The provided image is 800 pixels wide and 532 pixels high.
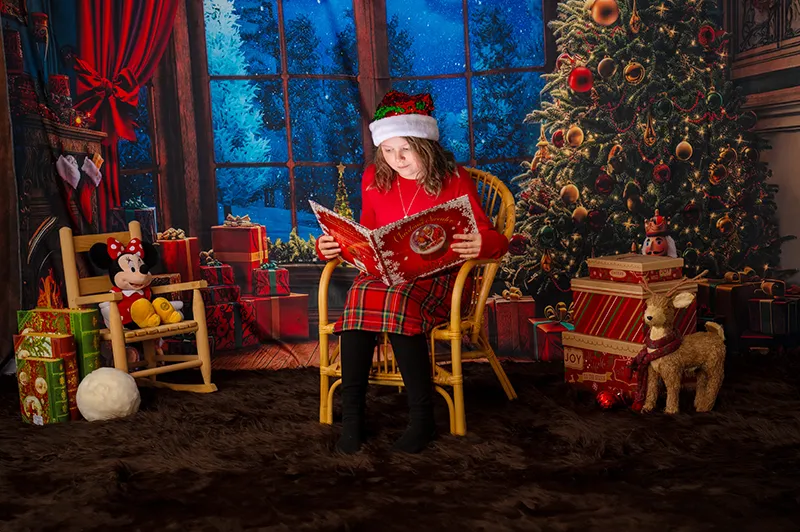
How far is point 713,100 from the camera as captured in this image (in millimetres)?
3674

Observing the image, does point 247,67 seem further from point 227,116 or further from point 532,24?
point 532,24

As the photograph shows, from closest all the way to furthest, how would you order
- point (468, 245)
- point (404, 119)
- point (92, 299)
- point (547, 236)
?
1. point (468, 245)
2. point (404, 119)
3. point (92, 299)
4. point (547, 236)

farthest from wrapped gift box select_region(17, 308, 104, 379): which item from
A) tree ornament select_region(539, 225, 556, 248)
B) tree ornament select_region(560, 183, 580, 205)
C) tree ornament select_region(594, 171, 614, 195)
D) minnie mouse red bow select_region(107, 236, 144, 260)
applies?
tree ornament select_region(594, 171, 614, 195)

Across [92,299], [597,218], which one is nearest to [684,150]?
[597,218]

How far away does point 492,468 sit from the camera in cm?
227

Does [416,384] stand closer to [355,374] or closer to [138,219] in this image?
[355,374]

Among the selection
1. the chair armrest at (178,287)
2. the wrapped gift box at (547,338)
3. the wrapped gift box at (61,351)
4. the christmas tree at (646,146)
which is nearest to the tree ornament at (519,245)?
the christmas tree at (646,146)

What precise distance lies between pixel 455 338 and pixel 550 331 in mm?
1339

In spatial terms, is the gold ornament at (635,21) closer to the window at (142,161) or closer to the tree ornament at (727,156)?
the tree ornament at (727,156)

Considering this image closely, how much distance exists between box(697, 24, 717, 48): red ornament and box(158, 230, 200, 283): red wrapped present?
2.54 metres

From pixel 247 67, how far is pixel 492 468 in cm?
241

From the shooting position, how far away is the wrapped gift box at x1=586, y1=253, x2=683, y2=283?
286cm

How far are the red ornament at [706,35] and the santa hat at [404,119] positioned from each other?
5.47 ft

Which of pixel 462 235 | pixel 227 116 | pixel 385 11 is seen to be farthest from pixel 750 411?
pixel 227 116
